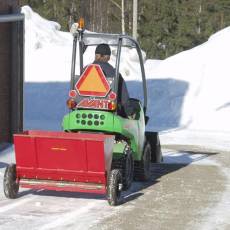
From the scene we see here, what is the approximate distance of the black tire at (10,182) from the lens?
9039 millimetres

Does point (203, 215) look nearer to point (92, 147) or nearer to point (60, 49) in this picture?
point (92, 147)

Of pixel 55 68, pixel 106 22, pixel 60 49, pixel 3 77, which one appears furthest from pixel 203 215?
pixel 106 22

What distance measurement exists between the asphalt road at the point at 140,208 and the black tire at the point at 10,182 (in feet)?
0.40

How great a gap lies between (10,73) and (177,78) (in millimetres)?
11885

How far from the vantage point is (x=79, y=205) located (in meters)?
8.93


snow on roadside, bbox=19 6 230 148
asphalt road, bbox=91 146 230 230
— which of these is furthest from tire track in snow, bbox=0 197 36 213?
snow on roadside, bbox=19 6 230 148

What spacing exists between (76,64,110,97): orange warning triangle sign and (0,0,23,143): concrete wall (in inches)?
207

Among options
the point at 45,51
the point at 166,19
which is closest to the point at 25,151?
the point at 45,51

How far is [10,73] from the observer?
15.0 m

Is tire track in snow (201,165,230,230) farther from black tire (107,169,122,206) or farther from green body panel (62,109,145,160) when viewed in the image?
green body panel (62,109,145,160)

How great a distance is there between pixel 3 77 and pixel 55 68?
15400 millimetres

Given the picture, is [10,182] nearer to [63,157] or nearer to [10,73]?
[63,157]

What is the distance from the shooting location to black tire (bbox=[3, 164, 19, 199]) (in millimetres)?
9039

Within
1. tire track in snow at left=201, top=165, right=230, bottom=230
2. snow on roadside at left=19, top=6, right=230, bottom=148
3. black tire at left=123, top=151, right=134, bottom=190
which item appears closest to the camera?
tire track in snow at left=201, top=165, right=230, bottom=230
